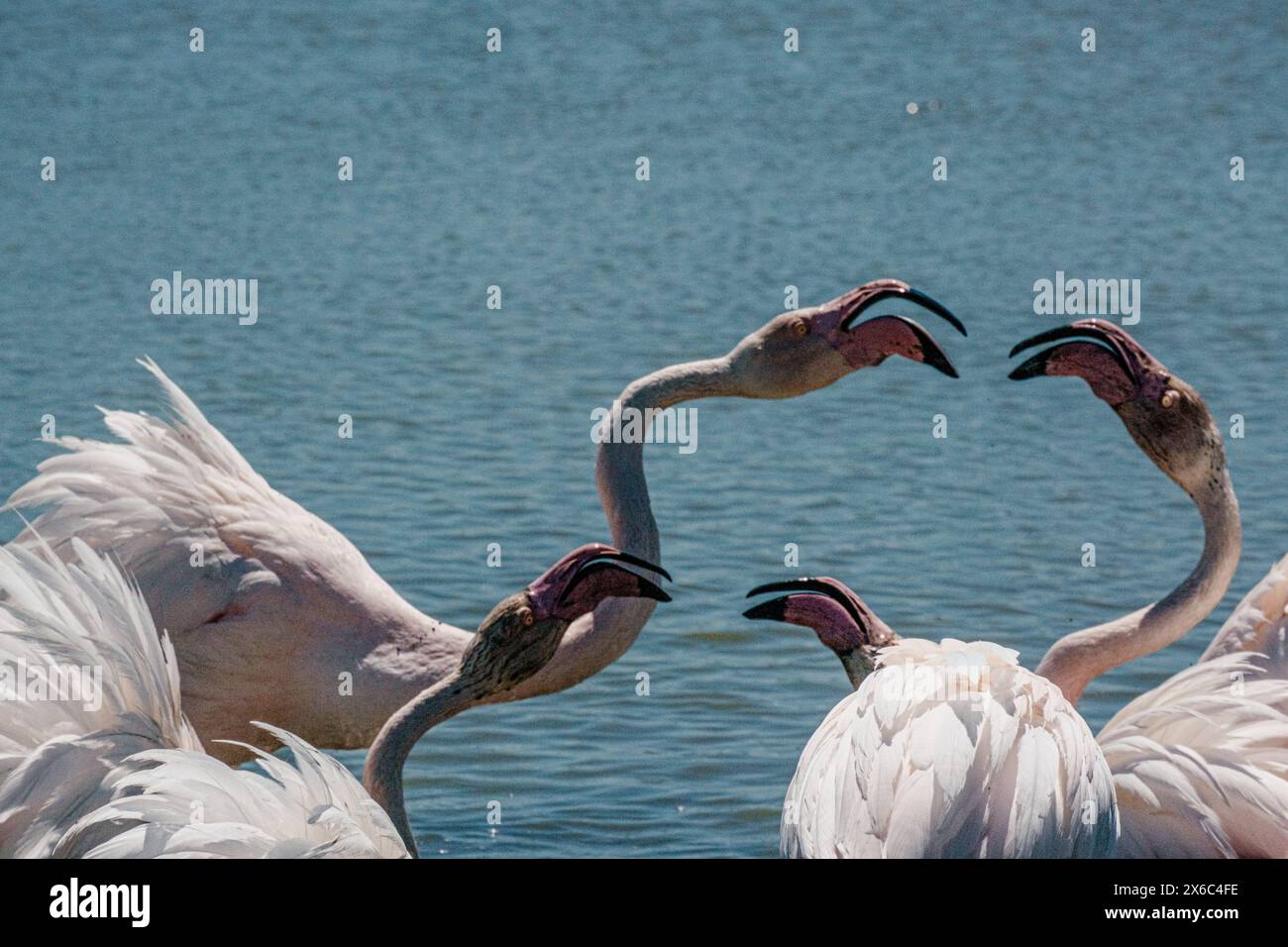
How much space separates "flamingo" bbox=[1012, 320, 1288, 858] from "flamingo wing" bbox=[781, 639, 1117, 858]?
1.22ft

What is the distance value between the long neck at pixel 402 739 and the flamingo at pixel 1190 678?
1.57 m

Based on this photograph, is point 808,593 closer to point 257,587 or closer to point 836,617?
point 836,617

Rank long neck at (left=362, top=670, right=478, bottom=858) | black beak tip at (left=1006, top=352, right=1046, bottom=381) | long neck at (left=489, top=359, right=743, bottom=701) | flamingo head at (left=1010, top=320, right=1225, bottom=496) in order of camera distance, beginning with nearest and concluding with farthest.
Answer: long neck at (left=362, top=670, right=478, bottom=858), black beak tip at (left=1006, top=352, right=1046, bottom=381), flamingo head at (left=1010, top=320, right=1225, bottom=496), long neck at (left=489, top=359, right=743, bottom=701)

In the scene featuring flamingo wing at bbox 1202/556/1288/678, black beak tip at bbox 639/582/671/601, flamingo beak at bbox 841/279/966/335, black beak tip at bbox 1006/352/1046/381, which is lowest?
flamingo wing at bbox 1202/556/1288/678

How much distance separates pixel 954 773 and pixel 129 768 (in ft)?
5.74

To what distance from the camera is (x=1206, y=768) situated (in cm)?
541

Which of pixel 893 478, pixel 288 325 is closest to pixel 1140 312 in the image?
pixel 893 478

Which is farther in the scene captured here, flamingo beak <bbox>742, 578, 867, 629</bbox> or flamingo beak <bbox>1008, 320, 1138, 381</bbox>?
flamingo beak <bbox>1008, 320, 1138, 381</bbox>

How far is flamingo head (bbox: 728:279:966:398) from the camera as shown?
662 cm

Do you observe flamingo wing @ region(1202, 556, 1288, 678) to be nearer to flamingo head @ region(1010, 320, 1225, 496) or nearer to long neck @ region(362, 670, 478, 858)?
flamingo head @ region(1010, 320, 1225, 496)

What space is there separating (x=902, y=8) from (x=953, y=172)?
226 inches

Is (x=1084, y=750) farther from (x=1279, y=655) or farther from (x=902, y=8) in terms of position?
(x=902, y=8)

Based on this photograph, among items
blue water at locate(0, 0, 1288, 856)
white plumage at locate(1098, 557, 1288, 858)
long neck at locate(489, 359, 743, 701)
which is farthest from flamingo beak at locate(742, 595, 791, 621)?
blue water at locate(0, 0, 1288, 856)

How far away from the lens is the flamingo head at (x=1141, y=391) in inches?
251
